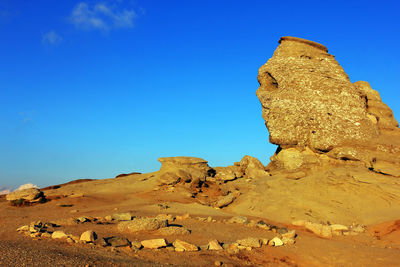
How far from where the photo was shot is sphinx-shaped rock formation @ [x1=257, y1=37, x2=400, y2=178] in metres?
21.1

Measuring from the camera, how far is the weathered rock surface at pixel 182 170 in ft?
78.4

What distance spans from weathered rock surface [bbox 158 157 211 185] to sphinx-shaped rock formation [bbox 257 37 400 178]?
6.25 metres

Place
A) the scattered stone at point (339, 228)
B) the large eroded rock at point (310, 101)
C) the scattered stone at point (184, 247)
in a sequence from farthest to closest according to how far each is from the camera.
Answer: the large eroded rock at point (310, 101)
the scattered stone at point (339, 228)
the scattered stone at point (184, 247)

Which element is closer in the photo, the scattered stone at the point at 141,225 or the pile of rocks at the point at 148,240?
the pile of rocks at the point at 148,240

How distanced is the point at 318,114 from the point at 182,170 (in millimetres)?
11452

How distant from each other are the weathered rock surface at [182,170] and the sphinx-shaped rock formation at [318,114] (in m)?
6.25

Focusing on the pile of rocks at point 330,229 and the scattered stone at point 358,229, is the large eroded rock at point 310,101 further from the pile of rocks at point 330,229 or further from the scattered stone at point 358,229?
the pile of rocks at point 330,229

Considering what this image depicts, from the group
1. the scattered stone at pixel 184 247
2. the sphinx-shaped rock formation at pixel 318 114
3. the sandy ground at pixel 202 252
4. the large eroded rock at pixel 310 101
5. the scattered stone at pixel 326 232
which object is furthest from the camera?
the large eroded rock at pixel 310 101

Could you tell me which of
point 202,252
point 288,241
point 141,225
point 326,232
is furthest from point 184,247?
point 326,232

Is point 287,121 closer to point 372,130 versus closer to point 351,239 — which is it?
point 372,130

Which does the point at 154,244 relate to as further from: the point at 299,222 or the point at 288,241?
the point at 299,222

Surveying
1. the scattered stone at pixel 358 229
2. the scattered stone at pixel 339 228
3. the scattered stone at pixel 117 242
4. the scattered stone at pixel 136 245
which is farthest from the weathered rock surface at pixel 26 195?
the scattered stone at pixel 358 229

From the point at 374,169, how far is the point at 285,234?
11.7 m

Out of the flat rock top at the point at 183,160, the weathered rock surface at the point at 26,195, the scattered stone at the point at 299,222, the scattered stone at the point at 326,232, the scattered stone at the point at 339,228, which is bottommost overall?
the scattered stone at the point at 326,232
